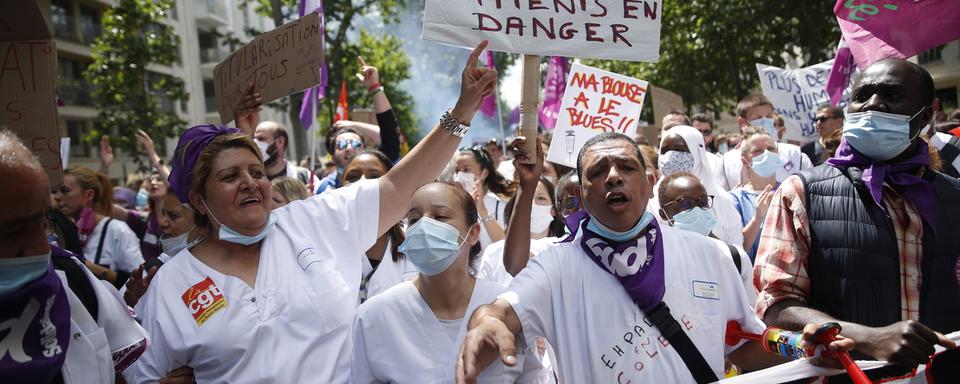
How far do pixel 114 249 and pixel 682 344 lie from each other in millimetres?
4943

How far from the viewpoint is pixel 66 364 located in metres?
1.93

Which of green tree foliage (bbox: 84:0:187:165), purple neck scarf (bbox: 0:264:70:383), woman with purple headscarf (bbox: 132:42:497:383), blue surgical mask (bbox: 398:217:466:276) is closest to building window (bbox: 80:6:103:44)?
green tree foliage (bbox: 84:0:187:165)

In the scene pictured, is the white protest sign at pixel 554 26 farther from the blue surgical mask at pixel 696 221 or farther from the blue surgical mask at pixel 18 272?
the blue surgical mask at pixel 18 272

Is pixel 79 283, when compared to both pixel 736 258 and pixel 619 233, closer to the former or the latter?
pixel 619 233

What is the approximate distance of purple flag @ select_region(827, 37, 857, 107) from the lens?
6656mm

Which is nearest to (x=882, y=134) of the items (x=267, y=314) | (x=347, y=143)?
(x=267, y=314)

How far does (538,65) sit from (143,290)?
187 centimetres

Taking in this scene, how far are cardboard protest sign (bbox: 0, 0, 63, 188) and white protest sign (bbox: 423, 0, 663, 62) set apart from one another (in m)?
1.44

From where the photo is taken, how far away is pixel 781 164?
19.8ft

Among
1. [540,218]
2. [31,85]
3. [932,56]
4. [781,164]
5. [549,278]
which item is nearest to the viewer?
[549,278]

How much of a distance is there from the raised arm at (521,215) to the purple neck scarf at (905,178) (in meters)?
1.19

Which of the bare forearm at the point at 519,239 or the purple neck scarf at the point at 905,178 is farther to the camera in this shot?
the bare forearm at the point at 519,239

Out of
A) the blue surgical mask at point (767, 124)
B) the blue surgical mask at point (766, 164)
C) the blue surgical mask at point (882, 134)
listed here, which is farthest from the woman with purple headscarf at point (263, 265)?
the blue surgical mask at point (767, 124)

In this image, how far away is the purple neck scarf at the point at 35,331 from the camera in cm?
178
